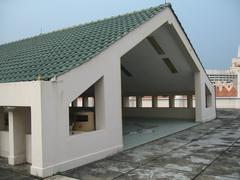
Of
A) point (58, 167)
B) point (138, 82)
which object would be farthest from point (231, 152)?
point (138, 82)

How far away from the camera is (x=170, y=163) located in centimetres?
723

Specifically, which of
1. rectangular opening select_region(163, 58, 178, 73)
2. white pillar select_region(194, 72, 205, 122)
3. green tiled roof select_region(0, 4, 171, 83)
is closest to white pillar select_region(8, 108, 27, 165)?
green tiled roof select_region(0, 4, 171, 83)

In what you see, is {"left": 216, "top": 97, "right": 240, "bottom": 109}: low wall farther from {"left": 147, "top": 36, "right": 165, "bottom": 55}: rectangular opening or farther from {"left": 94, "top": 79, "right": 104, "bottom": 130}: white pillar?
{"left": 94, "top": 79, "right": 104, "bottom": 130}: white pillar

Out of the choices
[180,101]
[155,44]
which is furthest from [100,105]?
[180,101]

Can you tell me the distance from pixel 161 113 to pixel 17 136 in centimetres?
1272

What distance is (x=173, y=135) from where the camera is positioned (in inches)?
468

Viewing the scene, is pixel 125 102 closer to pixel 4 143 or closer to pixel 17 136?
pixel 4 143

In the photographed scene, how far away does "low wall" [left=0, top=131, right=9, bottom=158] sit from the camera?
807 centimetres

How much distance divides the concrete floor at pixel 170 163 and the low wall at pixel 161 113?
7.35 metres

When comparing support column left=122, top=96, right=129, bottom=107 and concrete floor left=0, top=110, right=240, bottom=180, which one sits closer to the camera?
Answer: concrete floor left=0, top=110, right=240, bottom=180

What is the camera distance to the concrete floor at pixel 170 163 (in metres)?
6.23

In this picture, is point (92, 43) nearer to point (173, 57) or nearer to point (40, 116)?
point (40, 116)

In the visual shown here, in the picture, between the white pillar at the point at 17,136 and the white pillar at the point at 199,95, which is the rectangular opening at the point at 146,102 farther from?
the white pillar at the point at 17,136

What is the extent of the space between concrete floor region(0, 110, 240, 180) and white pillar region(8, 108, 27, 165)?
1.56ft
